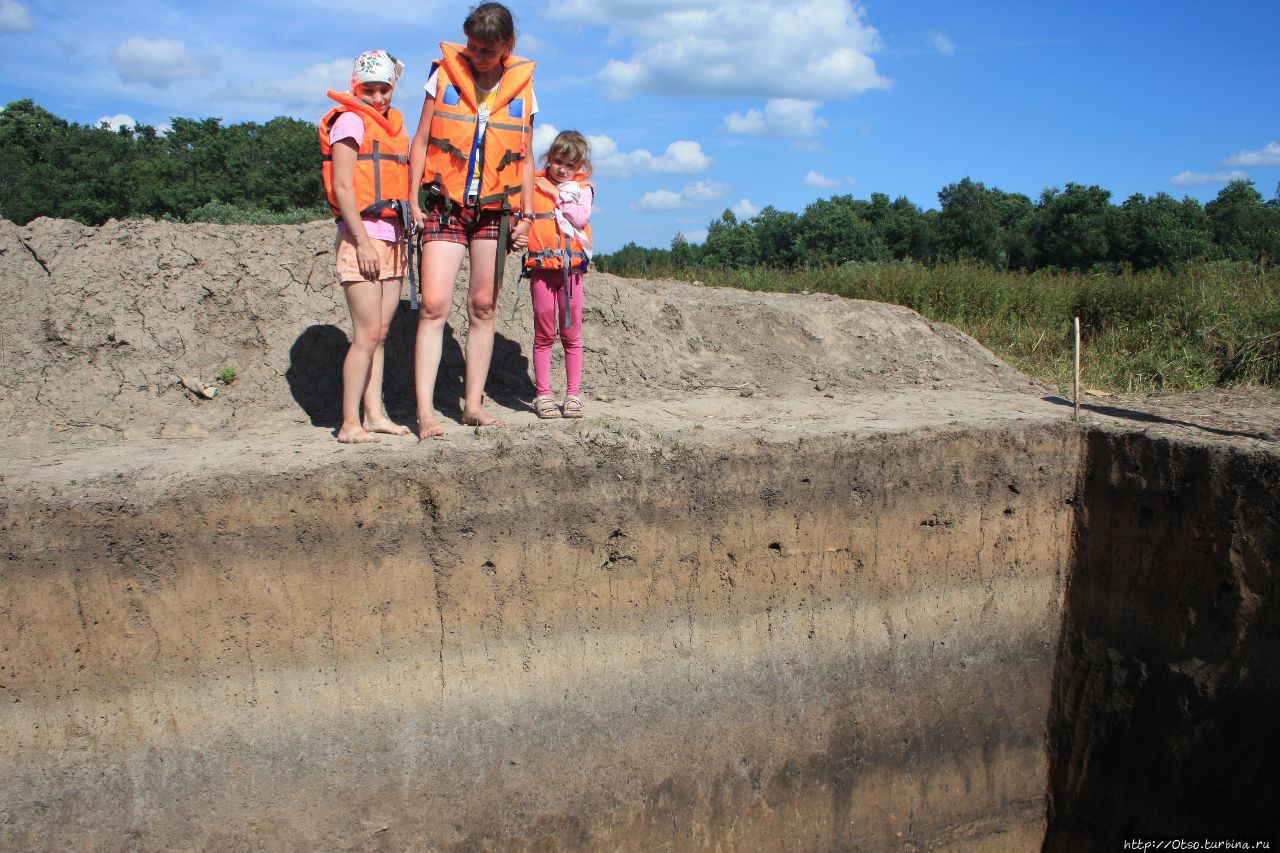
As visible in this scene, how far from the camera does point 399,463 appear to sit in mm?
3875

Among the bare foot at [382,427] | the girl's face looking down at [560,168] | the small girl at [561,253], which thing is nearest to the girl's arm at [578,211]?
the small girl at [561,253]

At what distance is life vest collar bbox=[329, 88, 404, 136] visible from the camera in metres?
3.97

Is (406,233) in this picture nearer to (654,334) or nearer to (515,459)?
(515,459)

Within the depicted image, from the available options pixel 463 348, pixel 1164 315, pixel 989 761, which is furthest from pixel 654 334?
pixel 1164 315

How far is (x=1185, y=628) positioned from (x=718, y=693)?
7.53 ft

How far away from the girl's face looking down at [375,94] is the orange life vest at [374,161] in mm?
28

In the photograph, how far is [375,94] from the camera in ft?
13.4

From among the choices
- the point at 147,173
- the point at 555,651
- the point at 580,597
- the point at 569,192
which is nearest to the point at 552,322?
the point at 569,192

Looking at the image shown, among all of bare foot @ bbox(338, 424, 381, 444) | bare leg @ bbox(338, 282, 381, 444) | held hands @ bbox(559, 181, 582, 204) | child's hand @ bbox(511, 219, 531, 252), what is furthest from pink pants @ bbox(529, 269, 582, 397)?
bare foot @ bbox(338, 424, 381, 444)

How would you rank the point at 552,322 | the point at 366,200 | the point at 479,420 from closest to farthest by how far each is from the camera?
the point at 366,200 < the point at 479,420 < the point at 552,322

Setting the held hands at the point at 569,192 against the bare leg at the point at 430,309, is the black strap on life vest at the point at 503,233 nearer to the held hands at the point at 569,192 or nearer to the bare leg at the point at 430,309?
the bare leg at the point at 430,309

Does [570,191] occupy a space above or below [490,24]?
below

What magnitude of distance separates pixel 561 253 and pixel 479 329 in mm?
533

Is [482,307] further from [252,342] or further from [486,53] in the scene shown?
[252,342]
